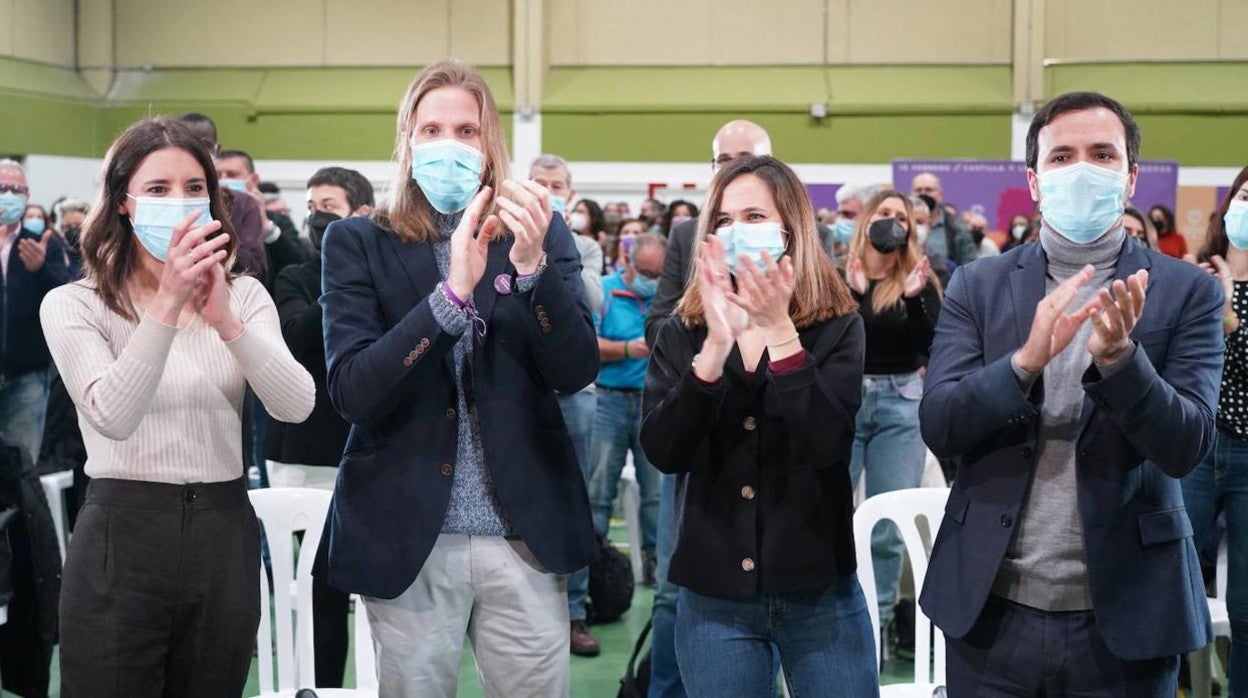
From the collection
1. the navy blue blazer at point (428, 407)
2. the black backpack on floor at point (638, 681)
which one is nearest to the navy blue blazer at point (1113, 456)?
the navy blue blazer at point (428, 407)

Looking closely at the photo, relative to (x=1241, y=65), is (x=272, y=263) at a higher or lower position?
lower

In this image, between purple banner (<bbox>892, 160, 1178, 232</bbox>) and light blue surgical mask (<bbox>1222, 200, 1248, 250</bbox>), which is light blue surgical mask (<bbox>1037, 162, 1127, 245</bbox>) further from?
purple banner (<bbox>892, 160, 1178, 232</bbox>)

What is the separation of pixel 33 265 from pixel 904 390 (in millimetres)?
3716

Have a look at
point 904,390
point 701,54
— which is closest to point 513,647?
point 904,390

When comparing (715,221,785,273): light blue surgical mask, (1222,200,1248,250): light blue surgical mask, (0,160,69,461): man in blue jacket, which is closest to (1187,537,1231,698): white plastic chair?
(1222,200,1248,250): light blue surgical mask

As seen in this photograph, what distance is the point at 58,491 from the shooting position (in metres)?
4.95

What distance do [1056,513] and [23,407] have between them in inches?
187

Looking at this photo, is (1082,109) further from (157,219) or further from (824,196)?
(824,196)

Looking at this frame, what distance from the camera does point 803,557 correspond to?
7.91 feet

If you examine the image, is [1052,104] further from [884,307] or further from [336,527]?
[884,307]

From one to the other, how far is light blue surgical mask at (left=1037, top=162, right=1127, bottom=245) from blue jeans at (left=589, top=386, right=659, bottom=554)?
3.43m

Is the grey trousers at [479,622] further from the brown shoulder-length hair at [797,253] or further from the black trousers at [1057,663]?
the black trousers at [1057,663]

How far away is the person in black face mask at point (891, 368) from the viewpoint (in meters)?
4.69

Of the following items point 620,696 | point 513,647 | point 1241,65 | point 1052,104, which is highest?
point 1241,65
